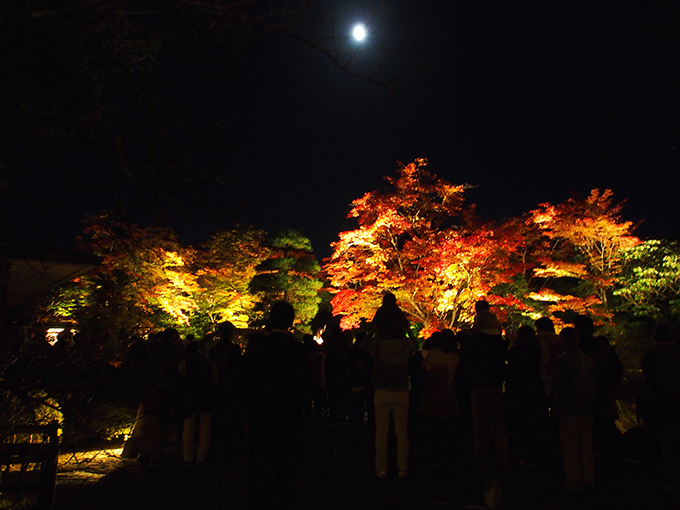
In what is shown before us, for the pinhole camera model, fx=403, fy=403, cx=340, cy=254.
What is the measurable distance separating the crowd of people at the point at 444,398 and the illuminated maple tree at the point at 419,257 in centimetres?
659

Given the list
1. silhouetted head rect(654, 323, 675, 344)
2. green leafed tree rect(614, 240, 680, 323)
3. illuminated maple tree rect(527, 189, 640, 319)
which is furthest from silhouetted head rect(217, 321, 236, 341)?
green leafed tree rect(614, 240, 680, 323)

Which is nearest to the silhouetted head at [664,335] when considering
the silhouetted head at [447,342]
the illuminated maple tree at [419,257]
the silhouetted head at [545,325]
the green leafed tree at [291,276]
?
the silhouetted head at [545,325]

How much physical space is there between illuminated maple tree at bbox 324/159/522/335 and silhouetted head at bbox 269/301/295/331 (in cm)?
936

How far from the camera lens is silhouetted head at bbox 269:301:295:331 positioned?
3.05 metres

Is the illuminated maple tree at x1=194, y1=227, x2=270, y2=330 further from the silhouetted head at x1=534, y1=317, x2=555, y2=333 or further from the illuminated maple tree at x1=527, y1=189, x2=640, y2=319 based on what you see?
the silhouetted head at x1=534, y1=317, x2=555, y2=333

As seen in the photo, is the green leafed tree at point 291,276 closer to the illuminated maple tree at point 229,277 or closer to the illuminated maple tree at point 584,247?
the illuminated maple tree at point 229,277

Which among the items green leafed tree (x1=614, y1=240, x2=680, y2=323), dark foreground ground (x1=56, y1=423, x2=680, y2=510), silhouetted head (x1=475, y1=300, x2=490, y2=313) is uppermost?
green leafed tree (x1=614, y1=240, x2=680, y2=323)

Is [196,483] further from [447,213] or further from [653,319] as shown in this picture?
[653,319]

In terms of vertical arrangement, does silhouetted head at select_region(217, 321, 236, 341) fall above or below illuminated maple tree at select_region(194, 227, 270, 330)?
below

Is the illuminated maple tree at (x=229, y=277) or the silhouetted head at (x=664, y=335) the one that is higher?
the illuminated maple tree at (x=229, y=277)

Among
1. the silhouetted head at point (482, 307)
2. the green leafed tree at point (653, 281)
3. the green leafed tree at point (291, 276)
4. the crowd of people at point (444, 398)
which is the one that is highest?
the green leafed tree at point (291, 276)

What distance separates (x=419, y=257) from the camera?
510 inches

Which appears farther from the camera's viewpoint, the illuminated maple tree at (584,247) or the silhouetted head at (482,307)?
the illuminated maple tree at (584,247)

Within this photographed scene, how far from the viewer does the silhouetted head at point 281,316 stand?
3046mm
